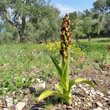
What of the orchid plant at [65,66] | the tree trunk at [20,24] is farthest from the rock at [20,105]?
the tree trunk at [20,24]

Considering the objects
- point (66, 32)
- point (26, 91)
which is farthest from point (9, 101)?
point (66, 32)

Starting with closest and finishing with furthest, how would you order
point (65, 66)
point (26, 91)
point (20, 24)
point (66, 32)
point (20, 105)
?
point (66, 32) < point (65, 66) < point (20, 105) < point (26, 91) < point (20, 24)

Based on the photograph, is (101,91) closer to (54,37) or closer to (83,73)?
(83,73)

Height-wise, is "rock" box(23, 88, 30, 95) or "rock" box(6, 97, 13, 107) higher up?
"rock" box(23, 88, 30, 95)

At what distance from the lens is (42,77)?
3.45 m

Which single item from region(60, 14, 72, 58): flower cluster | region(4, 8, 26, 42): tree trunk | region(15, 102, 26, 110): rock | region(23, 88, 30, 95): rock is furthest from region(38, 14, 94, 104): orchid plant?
region(4, 8, 26, 42): tree trunk

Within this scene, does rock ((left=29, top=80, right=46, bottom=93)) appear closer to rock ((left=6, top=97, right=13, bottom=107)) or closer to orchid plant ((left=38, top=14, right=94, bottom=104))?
rock ((left=6, top=97, right=13, bottom=107))

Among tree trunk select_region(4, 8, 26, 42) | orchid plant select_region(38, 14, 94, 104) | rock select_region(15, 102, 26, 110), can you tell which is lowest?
rock select_region(15, 102, 26, 110)

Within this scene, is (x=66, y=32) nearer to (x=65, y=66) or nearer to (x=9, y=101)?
(x=65, y=66)

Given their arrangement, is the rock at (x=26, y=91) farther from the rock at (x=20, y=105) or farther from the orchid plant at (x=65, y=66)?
the orchid plant at (x=65, y=66)

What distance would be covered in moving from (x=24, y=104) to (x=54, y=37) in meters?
28.2

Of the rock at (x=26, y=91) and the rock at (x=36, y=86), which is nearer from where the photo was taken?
the rock at (x=26, y=91)

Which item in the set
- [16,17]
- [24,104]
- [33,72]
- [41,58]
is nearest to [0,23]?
[16,17]

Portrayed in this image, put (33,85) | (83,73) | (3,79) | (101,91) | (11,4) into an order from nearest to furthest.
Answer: (101,91) → (33,85) → (3,79) → (83,73) → (11,4)
